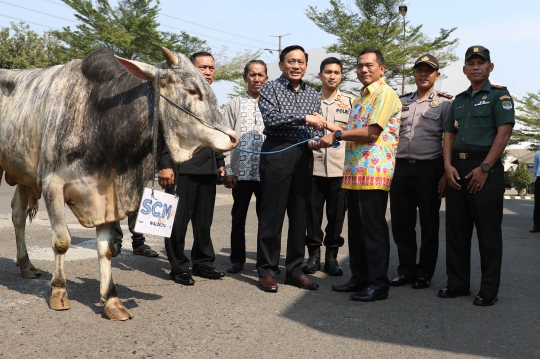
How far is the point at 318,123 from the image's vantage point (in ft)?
18.1

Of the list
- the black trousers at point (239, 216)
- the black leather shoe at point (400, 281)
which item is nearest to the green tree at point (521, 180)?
the black leather shoe at point (400, 281)

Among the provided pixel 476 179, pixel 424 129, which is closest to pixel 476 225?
pixel 476 179

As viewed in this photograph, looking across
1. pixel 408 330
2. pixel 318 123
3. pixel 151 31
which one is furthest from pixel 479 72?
pixel 151 31

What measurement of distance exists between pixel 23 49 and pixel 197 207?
1511 inches

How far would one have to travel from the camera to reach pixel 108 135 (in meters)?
4.74

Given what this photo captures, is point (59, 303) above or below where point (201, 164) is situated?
below

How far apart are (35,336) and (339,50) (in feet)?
93.8

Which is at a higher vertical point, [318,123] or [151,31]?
[151,31]

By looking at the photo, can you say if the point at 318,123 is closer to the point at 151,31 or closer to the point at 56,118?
the point at 56,118

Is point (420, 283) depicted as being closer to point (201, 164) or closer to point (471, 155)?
point (471, 155)

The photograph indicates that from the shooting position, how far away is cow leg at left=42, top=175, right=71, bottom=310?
190 inches

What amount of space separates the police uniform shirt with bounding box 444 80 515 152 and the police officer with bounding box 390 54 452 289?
1.28 feet

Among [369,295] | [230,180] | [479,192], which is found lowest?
[369,295]

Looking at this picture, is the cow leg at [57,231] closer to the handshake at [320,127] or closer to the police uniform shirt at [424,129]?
the handshake at [320,127]
